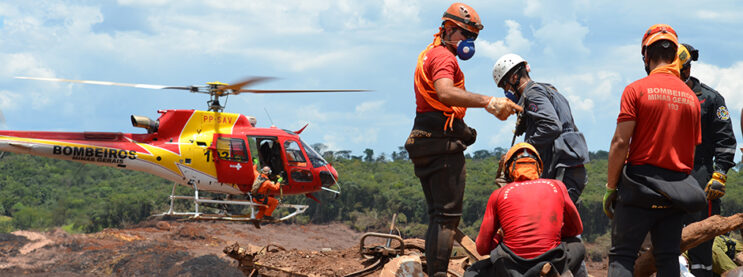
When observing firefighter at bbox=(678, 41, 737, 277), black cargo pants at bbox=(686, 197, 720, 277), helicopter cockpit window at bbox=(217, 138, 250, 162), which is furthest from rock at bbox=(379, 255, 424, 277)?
helicopter cockpit window at bbox=(217, 138, 250, 162)

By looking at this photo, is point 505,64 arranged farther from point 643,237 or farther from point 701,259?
point 701,259

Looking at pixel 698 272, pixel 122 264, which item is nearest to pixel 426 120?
pixel 698 272

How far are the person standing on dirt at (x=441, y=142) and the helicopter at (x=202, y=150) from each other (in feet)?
37.3

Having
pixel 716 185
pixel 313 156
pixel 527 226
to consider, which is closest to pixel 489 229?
pixel 527 226

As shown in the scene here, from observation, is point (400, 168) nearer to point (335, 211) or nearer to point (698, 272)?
point (335, 211)

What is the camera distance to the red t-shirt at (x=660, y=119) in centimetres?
415

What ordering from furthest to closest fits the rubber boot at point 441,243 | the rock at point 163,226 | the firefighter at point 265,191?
the rock at point 163,226
the firefighter at point 265,191
the rubber boot at point 441,243

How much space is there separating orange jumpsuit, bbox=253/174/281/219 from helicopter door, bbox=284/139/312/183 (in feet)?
1.58

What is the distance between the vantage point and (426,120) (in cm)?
443

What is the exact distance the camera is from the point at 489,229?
416cm

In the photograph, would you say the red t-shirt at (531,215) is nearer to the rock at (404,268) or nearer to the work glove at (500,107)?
the work glove at (500,107)

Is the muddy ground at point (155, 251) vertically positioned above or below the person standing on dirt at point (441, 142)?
below

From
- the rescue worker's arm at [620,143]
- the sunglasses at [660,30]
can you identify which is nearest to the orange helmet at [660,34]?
the sunglasses at [660,30]

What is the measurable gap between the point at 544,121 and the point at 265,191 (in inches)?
474
